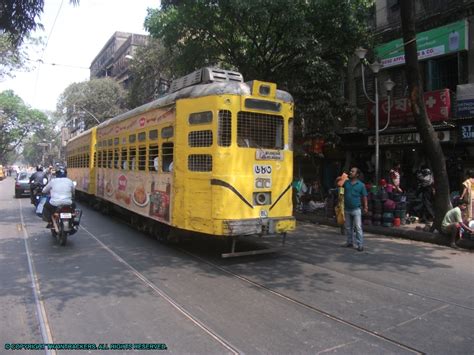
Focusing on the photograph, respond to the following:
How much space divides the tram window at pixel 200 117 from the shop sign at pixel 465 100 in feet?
32.3

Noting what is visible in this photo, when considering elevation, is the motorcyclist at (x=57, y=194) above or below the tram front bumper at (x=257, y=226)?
above

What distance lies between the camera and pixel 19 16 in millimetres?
6766

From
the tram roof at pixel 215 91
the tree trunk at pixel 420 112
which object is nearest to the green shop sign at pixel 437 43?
the tree trunk at pixel 420 112

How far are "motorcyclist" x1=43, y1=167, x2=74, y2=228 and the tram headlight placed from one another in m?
4.53

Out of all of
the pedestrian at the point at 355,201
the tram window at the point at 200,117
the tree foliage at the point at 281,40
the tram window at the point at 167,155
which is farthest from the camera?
the tree foliage at the point at 281,40

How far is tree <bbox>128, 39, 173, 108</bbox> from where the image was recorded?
93.5ft

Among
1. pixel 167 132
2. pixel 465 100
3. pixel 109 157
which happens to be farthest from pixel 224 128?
pixel 465 100

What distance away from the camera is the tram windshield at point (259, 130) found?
8.11 metres

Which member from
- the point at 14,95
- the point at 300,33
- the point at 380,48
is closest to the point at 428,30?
the point at 380,48

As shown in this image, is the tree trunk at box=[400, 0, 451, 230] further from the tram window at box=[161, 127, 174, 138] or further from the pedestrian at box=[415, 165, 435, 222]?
the tram window at box=[161, 127, 174, 138]

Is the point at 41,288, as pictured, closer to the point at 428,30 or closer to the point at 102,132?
the point at 102,132

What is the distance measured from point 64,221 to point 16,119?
6920cm

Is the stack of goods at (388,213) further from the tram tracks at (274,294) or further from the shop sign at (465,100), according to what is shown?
the tram tracks at (274,294)

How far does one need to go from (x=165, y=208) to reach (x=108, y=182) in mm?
5505
